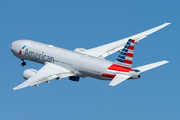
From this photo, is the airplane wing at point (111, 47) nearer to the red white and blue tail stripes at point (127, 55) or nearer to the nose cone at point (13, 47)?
the red white and blue tail stripes at point (127, 55)

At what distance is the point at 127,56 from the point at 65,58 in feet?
43.5

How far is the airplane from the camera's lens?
262ft

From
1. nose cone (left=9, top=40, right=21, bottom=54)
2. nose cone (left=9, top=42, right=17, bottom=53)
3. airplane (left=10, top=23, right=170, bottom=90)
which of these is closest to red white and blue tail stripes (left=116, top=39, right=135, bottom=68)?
airplane (left=10, top=23, right=170, bottom=90)

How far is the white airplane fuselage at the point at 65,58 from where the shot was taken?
8300cm

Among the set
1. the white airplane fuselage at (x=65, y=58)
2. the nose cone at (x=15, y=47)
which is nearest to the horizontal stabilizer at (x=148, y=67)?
the white airplane fuselage at (x=65, y=58)

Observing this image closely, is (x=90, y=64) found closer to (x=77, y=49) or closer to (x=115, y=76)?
(x=115, y=76)

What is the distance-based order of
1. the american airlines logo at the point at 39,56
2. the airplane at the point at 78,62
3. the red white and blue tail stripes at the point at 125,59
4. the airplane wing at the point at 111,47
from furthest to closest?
the airplane wing at the point at 111,47 → the american airlines logo at the point at 39,56 → the airplane at the point at 78,62 → the red white and blue tail stripes at the point at 125,59

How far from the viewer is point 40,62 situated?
90688 mm

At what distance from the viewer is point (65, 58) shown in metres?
87.0

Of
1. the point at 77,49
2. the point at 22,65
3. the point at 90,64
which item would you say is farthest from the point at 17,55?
the point at 90,64

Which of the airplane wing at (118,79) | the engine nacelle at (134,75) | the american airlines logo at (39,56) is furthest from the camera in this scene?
the american airlines logo at (39,56)

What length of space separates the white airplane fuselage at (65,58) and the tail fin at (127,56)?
1.77 m

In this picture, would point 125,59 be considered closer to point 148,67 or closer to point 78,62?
point 148,67

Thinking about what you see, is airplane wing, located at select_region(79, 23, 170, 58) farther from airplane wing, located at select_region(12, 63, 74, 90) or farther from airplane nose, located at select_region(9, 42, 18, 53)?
airplane nose, located at select_region(9, 42, 18, 53)
